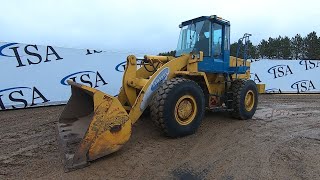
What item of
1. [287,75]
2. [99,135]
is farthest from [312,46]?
[99,135]

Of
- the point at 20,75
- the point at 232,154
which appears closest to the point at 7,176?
the point at 232,154

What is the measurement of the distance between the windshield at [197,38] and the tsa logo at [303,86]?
37.0ft

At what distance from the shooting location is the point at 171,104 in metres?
5.46

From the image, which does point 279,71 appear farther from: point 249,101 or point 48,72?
point 48,72

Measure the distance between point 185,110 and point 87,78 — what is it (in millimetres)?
6453

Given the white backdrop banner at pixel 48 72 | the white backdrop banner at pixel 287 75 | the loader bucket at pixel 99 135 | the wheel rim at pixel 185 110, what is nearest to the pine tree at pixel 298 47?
the white backdrop banner at pixel 287 75

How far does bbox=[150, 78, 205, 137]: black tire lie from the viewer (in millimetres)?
5413

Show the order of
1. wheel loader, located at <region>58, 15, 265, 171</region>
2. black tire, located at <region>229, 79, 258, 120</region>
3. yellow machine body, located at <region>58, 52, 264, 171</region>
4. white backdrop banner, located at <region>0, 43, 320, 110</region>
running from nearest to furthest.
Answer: yellow machine body, located at <region>58, 52, 264, 171</region>
wheel loader, located at <region>58, 15, 265, 171</region>
black tire, located at <region>229, 79, 258, 120</region>
white backdrop banner, located at <region>0, 43, 320, 110</region>

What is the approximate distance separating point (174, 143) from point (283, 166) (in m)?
1.80

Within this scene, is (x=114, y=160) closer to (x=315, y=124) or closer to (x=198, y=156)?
(x=198, y=156)

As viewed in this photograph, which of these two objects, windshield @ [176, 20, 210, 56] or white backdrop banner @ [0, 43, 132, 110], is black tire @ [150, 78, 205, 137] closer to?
windshield @ [176, 20, 210, 56]

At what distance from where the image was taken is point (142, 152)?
5.08 metres

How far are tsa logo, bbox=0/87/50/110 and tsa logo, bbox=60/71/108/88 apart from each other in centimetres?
95

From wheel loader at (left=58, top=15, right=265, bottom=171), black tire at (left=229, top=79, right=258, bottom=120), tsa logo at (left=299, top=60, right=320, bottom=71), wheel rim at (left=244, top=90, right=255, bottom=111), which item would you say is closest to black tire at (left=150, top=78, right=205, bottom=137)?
wheel loader at (left=58, top=15, right=265, bottom=171)
